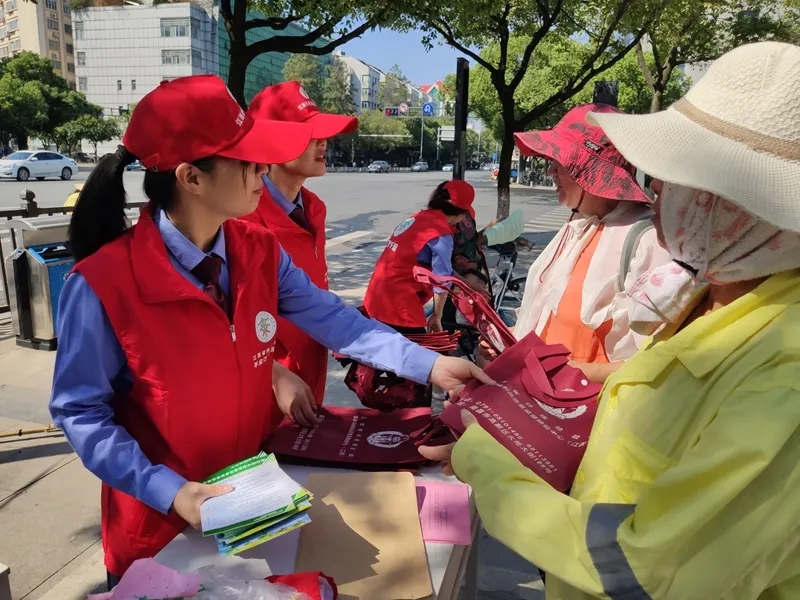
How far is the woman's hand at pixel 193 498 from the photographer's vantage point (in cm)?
124

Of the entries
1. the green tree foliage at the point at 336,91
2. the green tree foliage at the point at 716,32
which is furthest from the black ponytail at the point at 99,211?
the green tree foliage at the point at 336,91

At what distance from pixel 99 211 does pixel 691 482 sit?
1.33 metres

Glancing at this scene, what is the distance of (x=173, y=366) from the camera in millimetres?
1317

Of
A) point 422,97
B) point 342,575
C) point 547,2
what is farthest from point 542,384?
point 422,97

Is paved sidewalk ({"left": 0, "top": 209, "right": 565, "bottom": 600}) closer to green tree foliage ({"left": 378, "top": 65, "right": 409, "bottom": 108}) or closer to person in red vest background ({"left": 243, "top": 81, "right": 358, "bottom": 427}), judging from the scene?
person in red vest background ({"left": 243, "top": 81, "right": 358, "bottom": 427})

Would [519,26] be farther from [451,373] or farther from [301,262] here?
[451,373]

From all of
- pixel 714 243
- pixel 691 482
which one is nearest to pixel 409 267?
pixel 714 243

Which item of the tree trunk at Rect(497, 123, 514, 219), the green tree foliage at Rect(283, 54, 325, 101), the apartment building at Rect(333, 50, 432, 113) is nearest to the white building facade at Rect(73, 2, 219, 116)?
the green tree foliage at Rect(283, 54, 325, 101)

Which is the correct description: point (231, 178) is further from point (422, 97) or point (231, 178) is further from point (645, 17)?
point (422, 97)

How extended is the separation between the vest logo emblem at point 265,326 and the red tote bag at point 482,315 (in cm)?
45

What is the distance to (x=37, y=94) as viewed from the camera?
4219 cm

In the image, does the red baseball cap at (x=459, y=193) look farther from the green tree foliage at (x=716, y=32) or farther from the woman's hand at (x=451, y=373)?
the green tree foliage at (x=716, y=32)

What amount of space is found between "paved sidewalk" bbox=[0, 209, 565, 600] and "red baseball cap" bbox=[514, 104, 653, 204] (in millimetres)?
1738

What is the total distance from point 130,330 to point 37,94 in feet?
163
